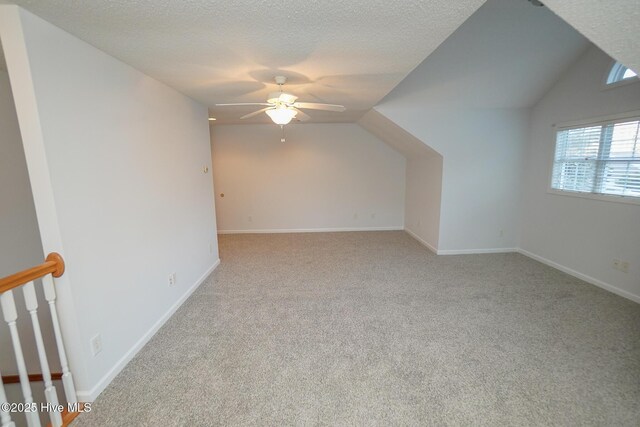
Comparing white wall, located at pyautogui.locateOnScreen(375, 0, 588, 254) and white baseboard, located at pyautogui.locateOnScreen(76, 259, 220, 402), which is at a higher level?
white wall, located at pyautogui.locateOnScreen(375, 0, 588, 254)

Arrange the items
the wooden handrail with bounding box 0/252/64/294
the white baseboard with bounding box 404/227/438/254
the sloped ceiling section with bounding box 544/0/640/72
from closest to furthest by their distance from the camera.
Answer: the sloped ceiling section with bounding box 544/0/640/72
the wooden handrail with bounding box 0/252/64/294
the white baseboard with bounding box 404/227/438/254

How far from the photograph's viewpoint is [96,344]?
181 centimetres

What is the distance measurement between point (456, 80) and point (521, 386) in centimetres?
335

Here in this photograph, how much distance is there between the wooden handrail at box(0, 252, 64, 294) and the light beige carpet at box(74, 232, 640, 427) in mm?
919

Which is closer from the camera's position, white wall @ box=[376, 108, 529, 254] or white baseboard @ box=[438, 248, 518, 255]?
white wall @ box=[376, 108, 529, 254]

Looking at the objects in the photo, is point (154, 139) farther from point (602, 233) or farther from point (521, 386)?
point (602, 233)

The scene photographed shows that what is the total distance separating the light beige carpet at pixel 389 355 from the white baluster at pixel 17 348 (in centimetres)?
29

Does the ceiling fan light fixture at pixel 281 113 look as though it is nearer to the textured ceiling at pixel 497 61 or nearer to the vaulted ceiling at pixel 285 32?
the vaulted ceiling at pixel 285 32

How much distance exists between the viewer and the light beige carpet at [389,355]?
164cm

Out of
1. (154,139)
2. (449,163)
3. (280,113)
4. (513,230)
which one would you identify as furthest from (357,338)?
(513,230)

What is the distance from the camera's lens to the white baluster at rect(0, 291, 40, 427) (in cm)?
137

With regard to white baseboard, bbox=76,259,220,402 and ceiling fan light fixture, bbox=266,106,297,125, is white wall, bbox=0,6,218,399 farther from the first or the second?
ceiling fan light fixture, bbox=266,106,297,125

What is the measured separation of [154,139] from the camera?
250 centimetres

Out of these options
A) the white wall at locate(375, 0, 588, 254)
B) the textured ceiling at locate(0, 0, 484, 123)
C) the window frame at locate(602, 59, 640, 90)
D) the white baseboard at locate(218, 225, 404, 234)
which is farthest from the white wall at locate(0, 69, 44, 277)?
the window frame at locate(602, 59, 640, 90)
